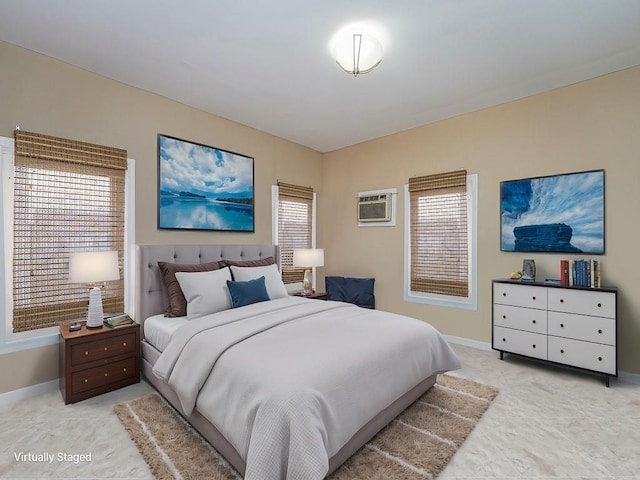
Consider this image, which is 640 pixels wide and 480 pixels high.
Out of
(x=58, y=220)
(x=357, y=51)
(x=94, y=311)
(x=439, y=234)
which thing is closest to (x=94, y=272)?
(x=94, y=311)

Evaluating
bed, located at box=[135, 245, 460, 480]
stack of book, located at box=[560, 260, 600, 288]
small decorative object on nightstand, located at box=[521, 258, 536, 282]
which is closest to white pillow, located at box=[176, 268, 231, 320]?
bed, located at box=[135, 245, 460, 480]

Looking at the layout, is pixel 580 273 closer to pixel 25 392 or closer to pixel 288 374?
pixel 288 374

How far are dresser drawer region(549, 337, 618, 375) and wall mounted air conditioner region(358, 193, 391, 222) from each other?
237cm

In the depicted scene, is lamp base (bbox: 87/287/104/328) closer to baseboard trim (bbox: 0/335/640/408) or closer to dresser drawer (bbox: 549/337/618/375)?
baseboard trim (bbox: 0/335/640/408)

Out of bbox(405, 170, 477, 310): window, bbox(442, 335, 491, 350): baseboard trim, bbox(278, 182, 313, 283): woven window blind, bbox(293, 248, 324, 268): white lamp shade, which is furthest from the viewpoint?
bbox(278, 182, 313, 283): woven window blind

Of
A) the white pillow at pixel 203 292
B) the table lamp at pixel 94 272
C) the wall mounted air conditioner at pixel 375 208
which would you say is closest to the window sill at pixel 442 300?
the wall mounted air conditioner at pixel 375 208

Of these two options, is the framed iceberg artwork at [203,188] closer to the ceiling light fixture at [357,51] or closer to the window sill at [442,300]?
the ceiling light fixture at [357,51]

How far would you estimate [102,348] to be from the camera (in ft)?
8.30

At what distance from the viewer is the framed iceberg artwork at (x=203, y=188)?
3311 mm

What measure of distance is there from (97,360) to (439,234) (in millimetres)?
3776

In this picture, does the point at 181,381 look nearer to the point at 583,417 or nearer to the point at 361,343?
the point at 361,343

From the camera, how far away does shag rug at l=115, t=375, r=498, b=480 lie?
1704mm

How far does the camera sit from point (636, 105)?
2.79m

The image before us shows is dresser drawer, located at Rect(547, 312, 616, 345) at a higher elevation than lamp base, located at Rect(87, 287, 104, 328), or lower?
lower
